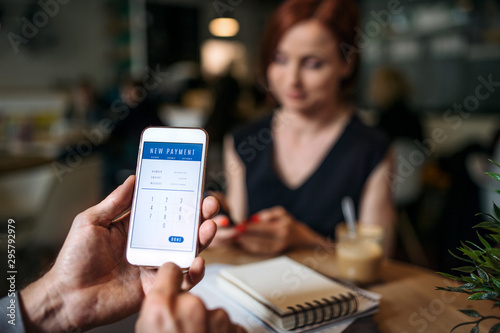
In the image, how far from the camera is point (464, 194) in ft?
7.49

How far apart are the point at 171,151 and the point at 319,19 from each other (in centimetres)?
84

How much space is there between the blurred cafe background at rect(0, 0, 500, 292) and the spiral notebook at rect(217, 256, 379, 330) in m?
0.24

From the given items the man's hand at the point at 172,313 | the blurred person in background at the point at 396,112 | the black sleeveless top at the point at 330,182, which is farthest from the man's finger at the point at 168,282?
the blurred person in background at the point at 396,112

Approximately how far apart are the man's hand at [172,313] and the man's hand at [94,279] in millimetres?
75

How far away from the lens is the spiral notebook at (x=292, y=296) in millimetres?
615

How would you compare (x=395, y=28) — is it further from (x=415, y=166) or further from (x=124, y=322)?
(x=124, y=322)

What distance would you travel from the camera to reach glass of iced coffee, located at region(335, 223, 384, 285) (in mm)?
862

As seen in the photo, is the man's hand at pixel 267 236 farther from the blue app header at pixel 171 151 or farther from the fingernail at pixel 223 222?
the blue app header at pixel 171 151

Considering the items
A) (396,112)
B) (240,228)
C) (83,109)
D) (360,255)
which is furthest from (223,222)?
(83,109)

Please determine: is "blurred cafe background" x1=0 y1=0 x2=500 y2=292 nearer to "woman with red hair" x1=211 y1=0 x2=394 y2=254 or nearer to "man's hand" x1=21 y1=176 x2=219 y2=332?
"man's hand" x1=21 y1=176 x2=219 y2=332

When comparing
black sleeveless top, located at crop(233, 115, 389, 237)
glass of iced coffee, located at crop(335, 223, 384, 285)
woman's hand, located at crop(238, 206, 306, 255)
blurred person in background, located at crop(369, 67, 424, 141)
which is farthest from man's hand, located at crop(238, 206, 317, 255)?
blurred person in background, located at crop(369, 67, 424, 141)

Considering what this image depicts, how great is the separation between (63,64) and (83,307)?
6183mm

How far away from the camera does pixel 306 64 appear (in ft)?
4.00

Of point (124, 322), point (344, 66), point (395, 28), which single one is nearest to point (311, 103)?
point (344, 66)
